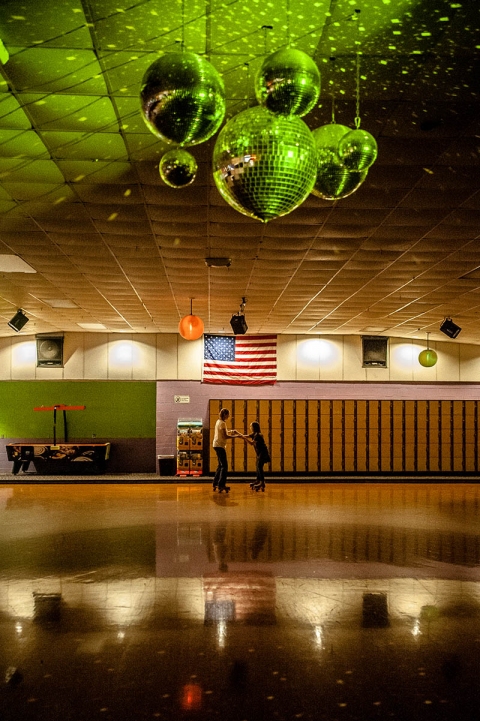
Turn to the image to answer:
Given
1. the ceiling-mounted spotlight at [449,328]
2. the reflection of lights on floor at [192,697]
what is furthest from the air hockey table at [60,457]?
the reflection of lights on floor at [192,697]

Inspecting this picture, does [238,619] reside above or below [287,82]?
below

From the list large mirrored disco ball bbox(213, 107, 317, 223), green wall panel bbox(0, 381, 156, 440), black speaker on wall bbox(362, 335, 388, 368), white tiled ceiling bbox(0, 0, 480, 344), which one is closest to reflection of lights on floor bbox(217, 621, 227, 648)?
large mirrored disco ball bbox(213, 107, 317, 223)

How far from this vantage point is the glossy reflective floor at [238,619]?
9.43 feet

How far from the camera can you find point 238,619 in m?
3.96

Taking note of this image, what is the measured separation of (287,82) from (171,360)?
1215 centimetres

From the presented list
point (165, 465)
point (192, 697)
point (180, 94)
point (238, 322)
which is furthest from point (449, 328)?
point (180, 94)

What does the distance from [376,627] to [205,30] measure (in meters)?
3.79

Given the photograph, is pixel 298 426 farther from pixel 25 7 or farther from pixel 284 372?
pixel 25 7

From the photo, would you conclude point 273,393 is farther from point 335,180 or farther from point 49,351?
point 335,180

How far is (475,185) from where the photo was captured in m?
4.93

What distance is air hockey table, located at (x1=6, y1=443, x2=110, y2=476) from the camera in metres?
13.5

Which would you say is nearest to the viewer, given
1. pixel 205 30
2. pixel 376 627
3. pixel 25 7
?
pixel 25 7

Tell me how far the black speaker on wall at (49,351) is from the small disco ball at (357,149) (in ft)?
40.2

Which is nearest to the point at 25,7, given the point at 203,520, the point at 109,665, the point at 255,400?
the point at 109,665
